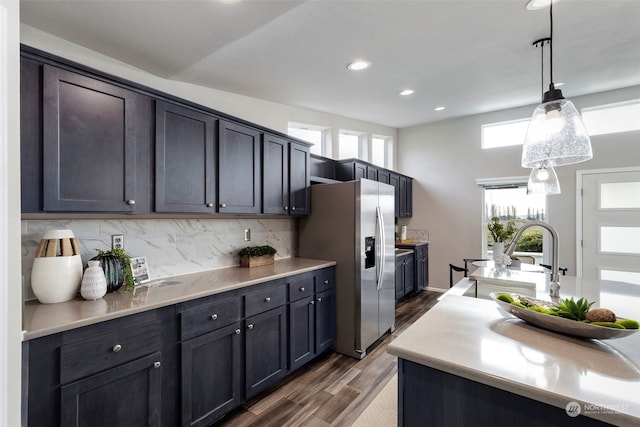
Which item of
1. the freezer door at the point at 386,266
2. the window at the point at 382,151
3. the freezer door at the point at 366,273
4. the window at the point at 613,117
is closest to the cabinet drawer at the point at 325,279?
the freezer door at the point at 366,273

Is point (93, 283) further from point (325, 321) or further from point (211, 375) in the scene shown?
point (325, 321)

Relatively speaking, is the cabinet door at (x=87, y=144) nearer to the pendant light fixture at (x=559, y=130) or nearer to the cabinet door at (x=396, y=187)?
the pendant light fixture at (x=559, y=130)

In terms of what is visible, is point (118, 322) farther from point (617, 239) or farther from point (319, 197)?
point (617, 239)

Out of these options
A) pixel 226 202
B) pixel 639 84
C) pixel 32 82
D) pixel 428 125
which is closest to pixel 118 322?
pixel 226 202

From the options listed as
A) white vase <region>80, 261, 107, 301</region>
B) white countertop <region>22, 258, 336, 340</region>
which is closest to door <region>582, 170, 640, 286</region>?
white countertop <region>22, 258, 336, 340</region>

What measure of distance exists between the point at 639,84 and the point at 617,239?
2064mm

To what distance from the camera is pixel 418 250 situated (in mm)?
5035

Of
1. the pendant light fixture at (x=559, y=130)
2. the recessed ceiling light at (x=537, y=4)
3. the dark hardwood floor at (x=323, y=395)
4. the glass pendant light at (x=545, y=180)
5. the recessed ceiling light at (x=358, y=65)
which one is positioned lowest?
the dark hardwood floor at (x=323, y=395)

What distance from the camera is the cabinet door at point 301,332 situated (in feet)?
8.16

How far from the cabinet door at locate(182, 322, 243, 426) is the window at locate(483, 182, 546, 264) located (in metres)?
4.42

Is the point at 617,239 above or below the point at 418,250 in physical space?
above

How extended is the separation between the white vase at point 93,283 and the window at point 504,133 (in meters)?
5.50

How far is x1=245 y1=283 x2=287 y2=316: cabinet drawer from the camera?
2133 mm

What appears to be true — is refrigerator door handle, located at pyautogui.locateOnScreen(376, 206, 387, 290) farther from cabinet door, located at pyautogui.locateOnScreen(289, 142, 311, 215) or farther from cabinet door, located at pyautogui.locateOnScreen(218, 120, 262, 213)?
cabinet door, located at pyautogui.locateOnScreen(218, 120, 262, 213)
